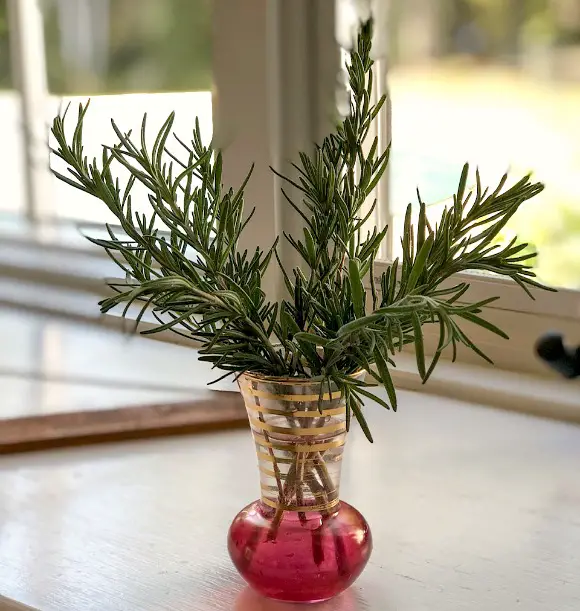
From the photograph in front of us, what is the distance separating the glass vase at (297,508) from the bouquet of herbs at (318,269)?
0.02m

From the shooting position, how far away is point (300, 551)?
25.6 inches

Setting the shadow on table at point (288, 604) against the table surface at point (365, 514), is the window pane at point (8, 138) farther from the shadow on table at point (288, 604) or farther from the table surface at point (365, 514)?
the shadow on table at point (288, 604)

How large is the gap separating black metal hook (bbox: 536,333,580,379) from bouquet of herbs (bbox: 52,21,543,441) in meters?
0.50

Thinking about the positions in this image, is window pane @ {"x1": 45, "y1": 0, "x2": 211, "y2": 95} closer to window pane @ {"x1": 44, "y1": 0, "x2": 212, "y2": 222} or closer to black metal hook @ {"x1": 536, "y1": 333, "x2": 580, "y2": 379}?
window pane @ {"x1": 44, "y1": 0, "x2": 212, "y2": 222}

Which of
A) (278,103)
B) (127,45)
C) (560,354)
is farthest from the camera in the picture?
(127,45)

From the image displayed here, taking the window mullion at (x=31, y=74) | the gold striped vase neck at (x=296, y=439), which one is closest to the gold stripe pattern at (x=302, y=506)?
the gold striped vase neck at (x=296, y=439)

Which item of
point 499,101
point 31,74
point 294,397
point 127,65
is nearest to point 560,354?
point 499,101

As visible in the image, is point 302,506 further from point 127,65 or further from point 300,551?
point 127,65

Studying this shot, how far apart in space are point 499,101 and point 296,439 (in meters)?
0.67

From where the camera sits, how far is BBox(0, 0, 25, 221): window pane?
55.5 inches

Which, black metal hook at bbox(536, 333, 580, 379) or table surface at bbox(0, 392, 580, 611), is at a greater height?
black metal hook at bbox(536, 333, 580, 379)

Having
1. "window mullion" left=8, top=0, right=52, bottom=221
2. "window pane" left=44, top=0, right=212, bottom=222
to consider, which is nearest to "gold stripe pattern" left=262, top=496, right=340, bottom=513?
"window pane" left=44, top=0, right=212, bottom=222

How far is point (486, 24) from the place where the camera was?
113cm

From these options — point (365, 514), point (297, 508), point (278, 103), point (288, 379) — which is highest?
point (278, 103)
